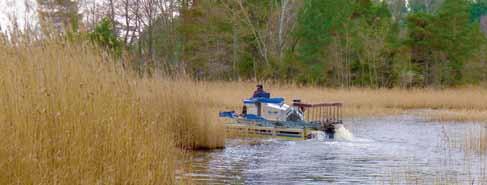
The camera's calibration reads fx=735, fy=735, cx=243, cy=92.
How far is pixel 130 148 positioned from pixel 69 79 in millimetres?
722

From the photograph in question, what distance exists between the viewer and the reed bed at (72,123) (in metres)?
4.97

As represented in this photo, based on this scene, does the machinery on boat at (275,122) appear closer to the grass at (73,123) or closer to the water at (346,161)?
the water at (346,161)

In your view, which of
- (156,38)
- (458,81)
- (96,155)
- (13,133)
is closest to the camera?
(13,133)

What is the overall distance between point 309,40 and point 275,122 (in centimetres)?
1828

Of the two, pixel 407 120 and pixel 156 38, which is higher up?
pixel 156 38

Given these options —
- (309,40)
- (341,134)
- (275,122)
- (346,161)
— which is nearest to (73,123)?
(346,161)

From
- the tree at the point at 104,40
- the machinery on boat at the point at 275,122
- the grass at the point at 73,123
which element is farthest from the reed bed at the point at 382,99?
the grass at the point at 73,123

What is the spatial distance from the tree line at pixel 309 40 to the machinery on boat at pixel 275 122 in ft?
48.7

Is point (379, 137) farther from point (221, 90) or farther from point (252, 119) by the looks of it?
point (221, 90)

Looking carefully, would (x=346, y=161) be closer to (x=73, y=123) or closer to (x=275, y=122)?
(x=275, y=122)

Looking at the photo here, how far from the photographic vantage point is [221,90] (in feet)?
76.3

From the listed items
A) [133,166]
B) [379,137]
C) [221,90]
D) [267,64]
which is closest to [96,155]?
[133,166]

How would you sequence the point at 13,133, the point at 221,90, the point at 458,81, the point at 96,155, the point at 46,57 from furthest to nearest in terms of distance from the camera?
the point at 458,81
the point at 221,90
the point at 46,57
the point at 96,155
the point at 13,133

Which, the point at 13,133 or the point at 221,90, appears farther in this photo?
the point at 221,90
